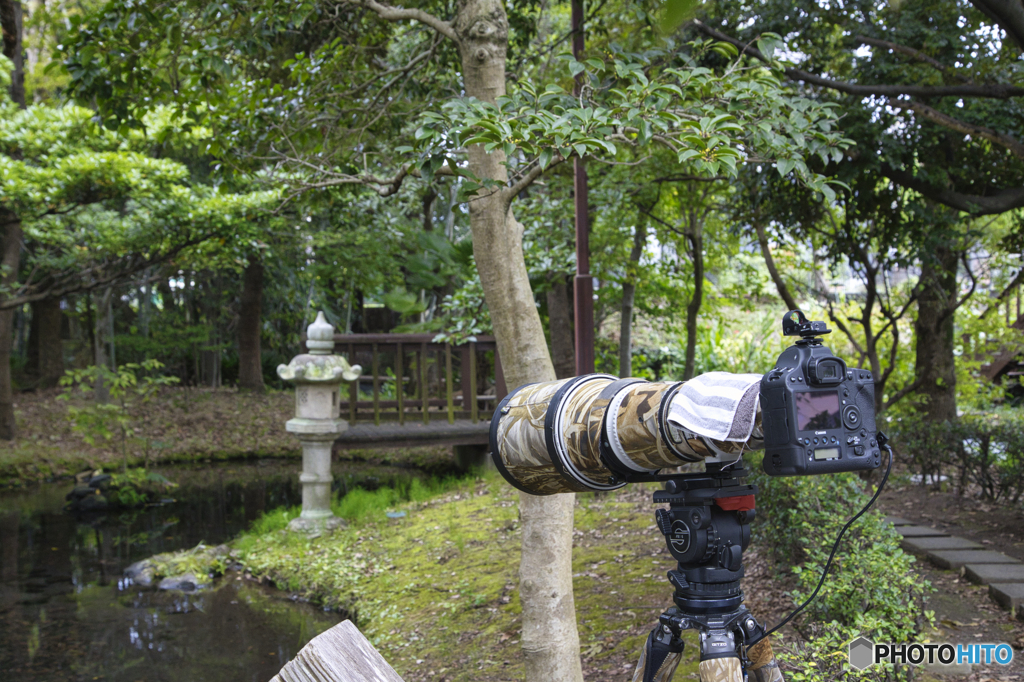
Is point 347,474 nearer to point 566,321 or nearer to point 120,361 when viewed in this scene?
point 566,321

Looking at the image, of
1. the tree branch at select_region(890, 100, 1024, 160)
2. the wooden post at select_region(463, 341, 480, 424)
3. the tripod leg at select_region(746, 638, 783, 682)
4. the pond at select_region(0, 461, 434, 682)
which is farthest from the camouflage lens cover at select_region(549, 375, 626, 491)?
the wooden post at select_region(463, 341, 480, 424)

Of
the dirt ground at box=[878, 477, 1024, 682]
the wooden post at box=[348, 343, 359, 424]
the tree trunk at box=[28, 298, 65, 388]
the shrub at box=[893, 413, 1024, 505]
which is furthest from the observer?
the tree trunk at box=[28, 298, 65, 388]

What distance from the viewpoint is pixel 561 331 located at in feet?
25.2

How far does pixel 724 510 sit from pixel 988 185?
14.2 feet

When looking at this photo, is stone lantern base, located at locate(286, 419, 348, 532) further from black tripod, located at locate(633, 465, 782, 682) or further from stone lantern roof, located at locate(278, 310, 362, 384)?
black tripod, located at locate(633, 465, 782, 682)

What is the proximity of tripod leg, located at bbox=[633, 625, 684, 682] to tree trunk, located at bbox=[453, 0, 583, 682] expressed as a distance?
3.37 feet

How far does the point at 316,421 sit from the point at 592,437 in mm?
5317

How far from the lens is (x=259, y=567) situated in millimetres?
5773

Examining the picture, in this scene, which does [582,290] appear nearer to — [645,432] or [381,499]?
[645,432]

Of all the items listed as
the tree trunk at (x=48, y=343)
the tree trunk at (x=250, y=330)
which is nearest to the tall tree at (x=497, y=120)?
the tree trunk at (x=250, y=330)

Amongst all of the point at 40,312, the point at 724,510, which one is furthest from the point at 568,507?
the point at 40,312

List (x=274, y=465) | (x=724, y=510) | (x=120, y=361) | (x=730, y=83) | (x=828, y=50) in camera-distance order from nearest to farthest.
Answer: (x=724, y=510) → (x=730, y=83) → (x=828, y=50) → (x=274, y=465) → (x=120, y=361)

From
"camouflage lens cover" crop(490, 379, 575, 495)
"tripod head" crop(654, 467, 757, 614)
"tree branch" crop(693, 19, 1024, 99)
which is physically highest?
"tree branch" crop(693, 19, 1024, 99)

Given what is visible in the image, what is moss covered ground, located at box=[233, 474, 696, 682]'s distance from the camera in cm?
362
